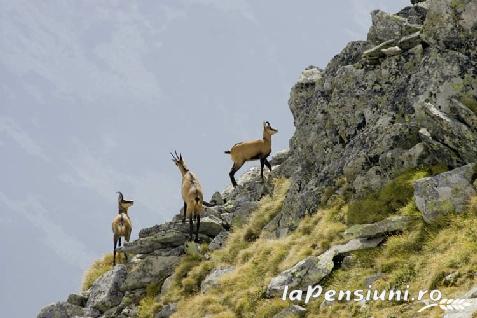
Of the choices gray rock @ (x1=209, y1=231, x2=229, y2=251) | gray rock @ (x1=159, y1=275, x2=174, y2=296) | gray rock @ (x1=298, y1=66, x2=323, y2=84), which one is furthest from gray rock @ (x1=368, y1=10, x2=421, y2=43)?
gray rock @ (x1=159, y1=275, x2=174, y2=296)

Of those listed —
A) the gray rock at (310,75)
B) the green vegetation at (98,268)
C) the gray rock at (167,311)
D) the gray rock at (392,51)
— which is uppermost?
the gray rock at (310,75)

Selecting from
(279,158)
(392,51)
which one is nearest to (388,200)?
(392,51)

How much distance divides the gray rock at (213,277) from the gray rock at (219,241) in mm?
2420

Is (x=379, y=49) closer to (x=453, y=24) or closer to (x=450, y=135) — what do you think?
(x=453, y=24)

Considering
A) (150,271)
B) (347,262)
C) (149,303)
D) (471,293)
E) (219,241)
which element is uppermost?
(219,241)

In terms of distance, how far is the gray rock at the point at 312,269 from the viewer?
59.9ft

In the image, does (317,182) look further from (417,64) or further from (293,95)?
(293,95)

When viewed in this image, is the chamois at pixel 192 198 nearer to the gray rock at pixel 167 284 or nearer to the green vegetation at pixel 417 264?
the gray rock at pixel 167 284

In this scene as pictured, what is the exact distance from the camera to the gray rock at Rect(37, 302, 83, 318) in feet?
91.8

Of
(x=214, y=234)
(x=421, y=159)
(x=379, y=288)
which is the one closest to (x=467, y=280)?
(x=379, y=288)

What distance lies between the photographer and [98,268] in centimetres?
3219

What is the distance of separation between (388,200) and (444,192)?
2.69 metres

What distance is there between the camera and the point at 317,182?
24.5 meters

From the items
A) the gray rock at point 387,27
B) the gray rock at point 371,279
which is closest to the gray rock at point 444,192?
the gray rock at point 371,279
